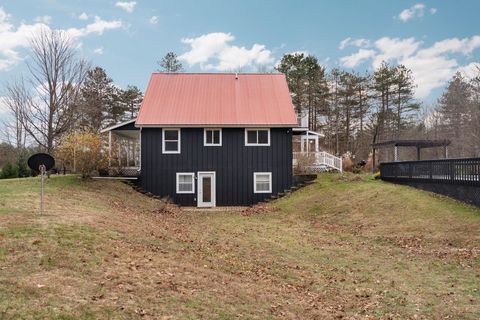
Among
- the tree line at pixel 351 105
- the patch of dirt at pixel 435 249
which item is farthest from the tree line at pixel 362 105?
the patch of dirt at pixel 435 249

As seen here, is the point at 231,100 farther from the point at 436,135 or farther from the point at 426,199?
the point at 436,135

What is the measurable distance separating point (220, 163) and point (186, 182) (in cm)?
222

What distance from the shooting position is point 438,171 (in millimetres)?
17625

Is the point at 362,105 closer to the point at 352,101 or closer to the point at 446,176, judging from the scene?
the point at 352,101

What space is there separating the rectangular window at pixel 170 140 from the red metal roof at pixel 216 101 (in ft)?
1.91

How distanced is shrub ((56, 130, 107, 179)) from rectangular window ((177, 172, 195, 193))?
452 cm

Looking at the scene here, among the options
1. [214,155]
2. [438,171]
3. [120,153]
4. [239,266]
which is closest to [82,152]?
[120,153]

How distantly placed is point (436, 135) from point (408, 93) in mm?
5123

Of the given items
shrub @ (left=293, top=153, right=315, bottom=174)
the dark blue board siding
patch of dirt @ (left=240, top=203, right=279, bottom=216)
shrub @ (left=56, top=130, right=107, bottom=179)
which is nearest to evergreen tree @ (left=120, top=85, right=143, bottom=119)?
the dark blue board siding

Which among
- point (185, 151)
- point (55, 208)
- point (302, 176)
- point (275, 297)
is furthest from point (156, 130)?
point (275, 297)

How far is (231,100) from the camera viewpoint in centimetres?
2605

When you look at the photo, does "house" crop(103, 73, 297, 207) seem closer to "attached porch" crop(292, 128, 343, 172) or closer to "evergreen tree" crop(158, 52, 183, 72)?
"attached porch" crop(292, 128, 343, 172)

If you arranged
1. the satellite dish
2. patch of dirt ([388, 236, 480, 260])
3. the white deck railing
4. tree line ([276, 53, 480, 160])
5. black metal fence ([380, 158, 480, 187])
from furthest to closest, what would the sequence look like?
tree line ([276, 53, 480, 160]) < the white deck railing < black metal fence ([380, 158, 480, 187]) < the satellite dish < patch of dirt ([388, 236, 480, 260])

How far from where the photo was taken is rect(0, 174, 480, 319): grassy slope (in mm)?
5777
